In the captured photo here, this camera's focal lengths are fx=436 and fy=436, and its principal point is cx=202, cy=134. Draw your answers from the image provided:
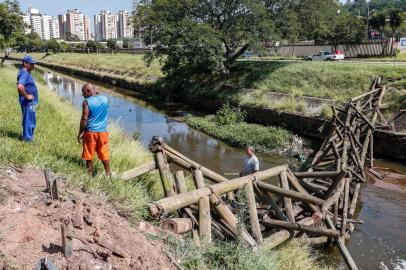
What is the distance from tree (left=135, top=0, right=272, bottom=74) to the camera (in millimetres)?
29281

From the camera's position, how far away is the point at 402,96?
67.8 ft

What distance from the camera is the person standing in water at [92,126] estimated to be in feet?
25.6

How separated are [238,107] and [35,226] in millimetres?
21768

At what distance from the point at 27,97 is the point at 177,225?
4539 mm

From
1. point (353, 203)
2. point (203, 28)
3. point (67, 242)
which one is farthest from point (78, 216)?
point (203, 28)

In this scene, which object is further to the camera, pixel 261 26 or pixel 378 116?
pixel 261 26

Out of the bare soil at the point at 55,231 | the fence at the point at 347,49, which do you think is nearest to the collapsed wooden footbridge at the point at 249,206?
the bare soil at the point at 55,231

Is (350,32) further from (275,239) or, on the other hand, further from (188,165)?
(275,239)

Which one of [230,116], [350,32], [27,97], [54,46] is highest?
[350,32]

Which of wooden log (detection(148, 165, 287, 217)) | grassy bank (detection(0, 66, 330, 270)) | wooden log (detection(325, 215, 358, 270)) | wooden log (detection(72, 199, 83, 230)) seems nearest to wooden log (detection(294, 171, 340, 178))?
wooden log (detection(325, 215, 358, 270))

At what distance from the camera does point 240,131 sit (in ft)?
72.9

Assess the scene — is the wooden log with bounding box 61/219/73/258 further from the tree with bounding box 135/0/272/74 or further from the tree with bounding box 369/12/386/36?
the tree with bounding box 369/12/386/36

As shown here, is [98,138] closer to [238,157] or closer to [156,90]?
[238,157]

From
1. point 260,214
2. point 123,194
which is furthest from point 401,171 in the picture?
point 123,194
